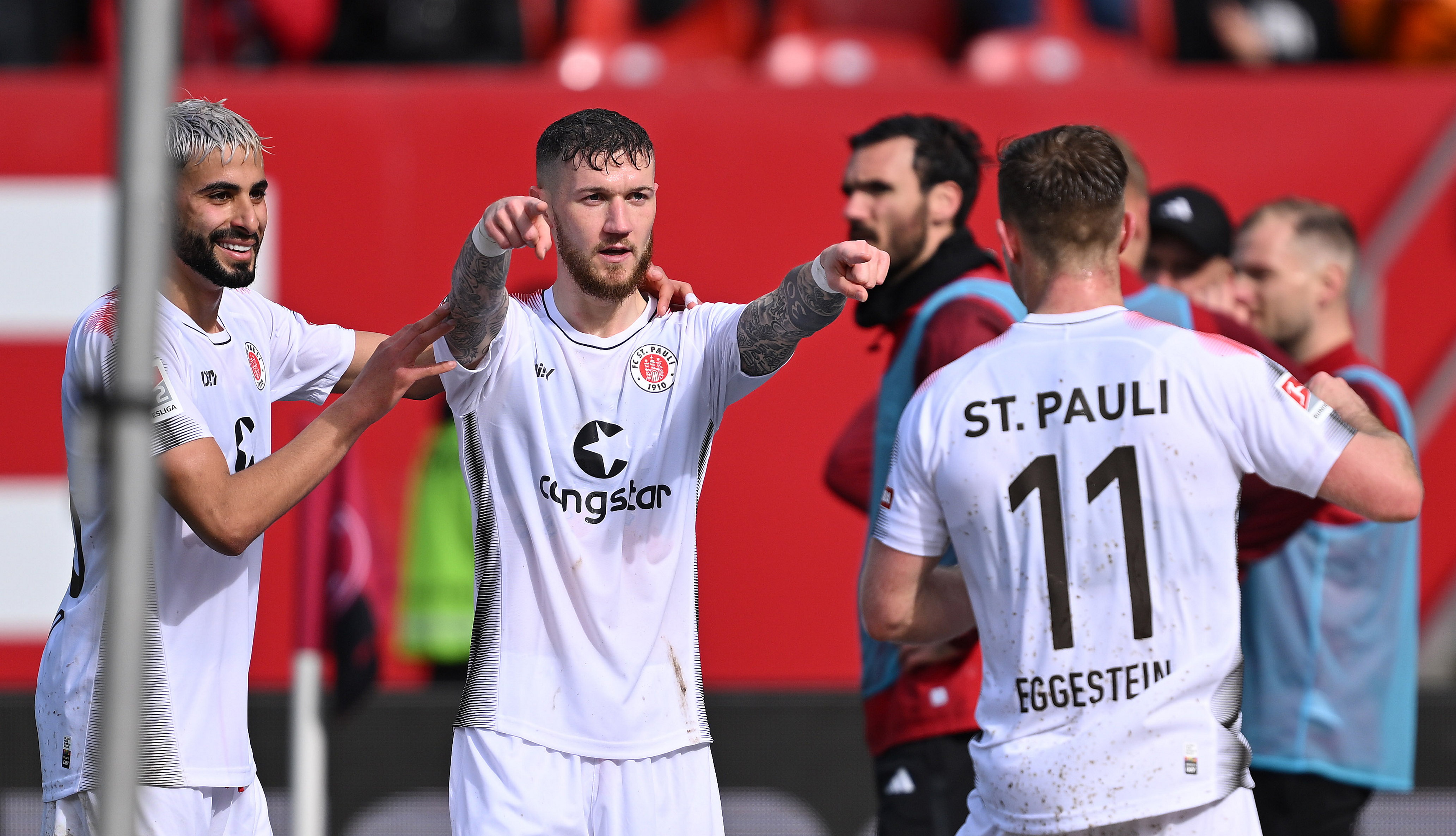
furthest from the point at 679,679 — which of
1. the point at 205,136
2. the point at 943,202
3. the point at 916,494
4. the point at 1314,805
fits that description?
the point at 1314,805

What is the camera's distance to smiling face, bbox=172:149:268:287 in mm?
3020

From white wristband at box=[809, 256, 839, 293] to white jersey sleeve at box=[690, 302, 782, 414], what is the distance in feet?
0.86

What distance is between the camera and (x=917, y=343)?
3.73 meters

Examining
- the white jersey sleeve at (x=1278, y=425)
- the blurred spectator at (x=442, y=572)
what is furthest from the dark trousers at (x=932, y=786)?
the blurred spectator at (x=442, y=572)

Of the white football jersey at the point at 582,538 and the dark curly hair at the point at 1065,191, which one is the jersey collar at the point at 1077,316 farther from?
the white football jersey at the point at 582,538

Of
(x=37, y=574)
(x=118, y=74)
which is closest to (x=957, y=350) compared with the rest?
(x=118, y=74)

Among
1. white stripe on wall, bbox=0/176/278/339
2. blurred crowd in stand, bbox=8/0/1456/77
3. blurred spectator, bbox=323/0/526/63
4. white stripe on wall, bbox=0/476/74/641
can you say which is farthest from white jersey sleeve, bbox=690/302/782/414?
blurred spectator, bbox=323/0/526/63

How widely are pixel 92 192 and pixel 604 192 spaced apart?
13.5 feet

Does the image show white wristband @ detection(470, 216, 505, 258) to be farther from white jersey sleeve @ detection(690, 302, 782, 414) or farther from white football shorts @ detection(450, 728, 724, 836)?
white football shorts @ detection(450, 728, 724, 836)

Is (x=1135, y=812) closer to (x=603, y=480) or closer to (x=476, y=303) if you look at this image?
(x=603, y=480)

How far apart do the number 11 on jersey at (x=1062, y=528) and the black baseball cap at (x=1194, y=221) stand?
2029 millimetres

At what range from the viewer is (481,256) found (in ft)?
9.17

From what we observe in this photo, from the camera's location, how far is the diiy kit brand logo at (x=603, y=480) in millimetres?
3008

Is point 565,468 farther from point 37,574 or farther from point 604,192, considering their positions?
point 37,574
